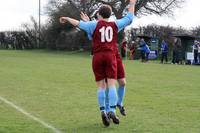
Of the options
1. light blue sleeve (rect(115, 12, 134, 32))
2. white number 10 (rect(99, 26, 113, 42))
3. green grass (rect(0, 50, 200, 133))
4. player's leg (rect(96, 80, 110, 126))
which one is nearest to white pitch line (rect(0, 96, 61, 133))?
green grass (rect(0, 50, 200, 133))

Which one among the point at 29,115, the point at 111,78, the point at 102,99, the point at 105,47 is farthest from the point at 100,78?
the point at 29,115

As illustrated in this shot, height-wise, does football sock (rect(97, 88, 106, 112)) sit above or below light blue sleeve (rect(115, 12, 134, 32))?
below

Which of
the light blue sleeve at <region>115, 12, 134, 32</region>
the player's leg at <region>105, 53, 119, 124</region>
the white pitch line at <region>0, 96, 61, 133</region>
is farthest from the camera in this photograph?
the light blue sleeve at <region>115, 12, 134, 32</region>

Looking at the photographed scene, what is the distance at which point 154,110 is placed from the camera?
1129 centimetres

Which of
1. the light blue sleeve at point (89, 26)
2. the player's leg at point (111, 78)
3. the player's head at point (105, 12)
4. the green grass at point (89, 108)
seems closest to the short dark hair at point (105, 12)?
the player's head at point (105, 12)

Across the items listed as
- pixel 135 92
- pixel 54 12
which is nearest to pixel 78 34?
pixel 54 12

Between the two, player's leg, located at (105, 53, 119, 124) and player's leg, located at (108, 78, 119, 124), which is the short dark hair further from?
player's leg, located at (108, 78, 119, 124)

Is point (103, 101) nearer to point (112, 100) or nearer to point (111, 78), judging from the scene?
point (112, 100)

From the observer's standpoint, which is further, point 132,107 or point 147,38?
point 147,38

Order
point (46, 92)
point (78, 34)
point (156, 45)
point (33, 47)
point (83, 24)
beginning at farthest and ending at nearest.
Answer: point (33, 47), point (78, 34), point (156, 45), point (46, 92), point (83, 24)

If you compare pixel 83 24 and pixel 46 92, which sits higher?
pixel 83 24

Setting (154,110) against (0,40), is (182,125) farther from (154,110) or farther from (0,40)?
(0,40)

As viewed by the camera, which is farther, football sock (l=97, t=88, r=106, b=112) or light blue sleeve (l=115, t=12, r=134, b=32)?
light blue sleeve (l=115, t=12, r=134, b=32)

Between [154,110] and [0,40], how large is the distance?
64966 mm
